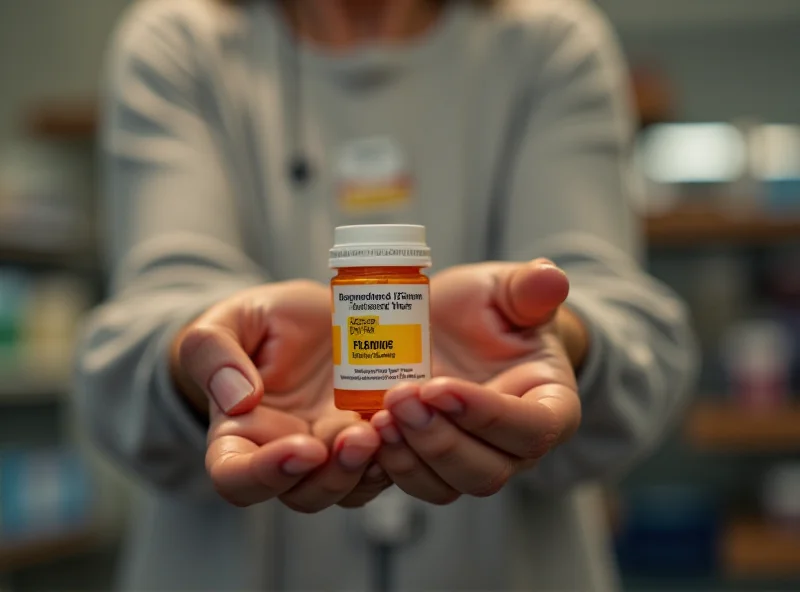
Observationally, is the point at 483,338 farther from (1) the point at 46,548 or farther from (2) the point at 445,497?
(1) the point at 46,548

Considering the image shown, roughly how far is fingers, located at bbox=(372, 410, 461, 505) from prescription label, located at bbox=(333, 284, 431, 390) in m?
0.08

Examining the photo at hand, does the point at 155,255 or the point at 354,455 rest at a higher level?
the point at 155,255

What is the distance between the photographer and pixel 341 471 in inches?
22.1

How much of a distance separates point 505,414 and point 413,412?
5 centimetres

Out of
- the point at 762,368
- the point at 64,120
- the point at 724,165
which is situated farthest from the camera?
the point at 64,120

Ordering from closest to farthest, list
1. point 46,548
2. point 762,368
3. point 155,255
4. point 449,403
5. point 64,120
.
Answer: point 449,403
point 155,255
point 762,368
point 46,548
point 64,120

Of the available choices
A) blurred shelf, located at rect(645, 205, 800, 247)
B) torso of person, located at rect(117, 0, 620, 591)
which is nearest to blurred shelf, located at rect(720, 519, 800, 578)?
Answer: blurred shelf, located at rect(645, 205, 800, 247)

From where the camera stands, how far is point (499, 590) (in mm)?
947

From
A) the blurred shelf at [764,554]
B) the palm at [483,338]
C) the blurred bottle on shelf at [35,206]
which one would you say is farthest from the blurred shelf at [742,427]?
the palm at [483,338]

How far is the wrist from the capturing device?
0.70 m

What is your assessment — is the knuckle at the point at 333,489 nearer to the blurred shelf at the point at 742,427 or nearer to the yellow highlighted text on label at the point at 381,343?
the yellow highlighted text on label at the point at 381,343

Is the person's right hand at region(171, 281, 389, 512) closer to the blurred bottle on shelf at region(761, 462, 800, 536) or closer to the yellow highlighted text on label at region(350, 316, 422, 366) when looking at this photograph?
the yellow highlighted text on label at region(350, 316, 422, 366)

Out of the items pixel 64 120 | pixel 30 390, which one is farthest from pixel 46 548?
pixel 64 120

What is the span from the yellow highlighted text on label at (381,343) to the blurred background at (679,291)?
1.88m
